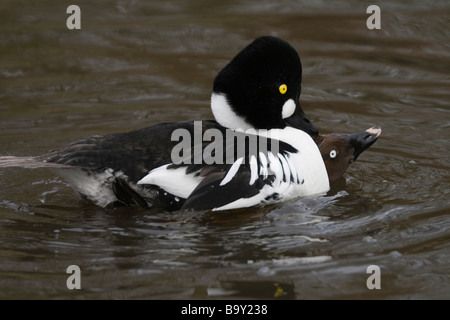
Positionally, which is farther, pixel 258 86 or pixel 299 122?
pixel 299 122

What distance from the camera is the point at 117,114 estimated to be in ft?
30.2

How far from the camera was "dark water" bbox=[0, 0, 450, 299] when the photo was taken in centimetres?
554

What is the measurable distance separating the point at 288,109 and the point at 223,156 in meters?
0.99

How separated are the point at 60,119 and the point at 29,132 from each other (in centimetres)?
44

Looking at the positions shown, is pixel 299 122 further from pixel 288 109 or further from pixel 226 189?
pixel 226 189

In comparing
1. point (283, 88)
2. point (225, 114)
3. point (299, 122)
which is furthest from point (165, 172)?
point (299, 122)

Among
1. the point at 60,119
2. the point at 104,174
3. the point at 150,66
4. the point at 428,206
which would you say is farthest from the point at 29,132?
the point at 428,206

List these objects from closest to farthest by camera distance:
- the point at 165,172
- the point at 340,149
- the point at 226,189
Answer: the point at 165,172 < the point at 226,189 < the point at 340,149

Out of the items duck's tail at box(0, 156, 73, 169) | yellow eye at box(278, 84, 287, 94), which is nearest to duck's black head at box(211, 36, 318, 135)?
yellow eye at box(278, 84, 287, 94)

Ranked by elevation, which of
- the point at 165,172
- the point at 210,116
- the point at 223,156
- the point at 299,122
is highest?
the point at 210,116

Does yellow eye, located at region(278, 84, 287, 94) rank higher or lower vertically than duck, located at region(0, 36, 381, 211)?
higher

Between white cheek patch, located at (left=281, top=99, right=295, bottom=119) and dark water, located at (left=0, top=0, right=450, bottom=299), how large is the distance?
74cm

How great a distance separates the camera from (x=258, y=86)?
668cm

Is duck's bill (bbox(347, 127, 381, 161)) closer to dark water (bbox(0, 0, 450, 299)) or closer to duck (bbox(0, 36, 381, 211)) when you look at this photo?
dark water (bbox(0, 0, 450, 299))
